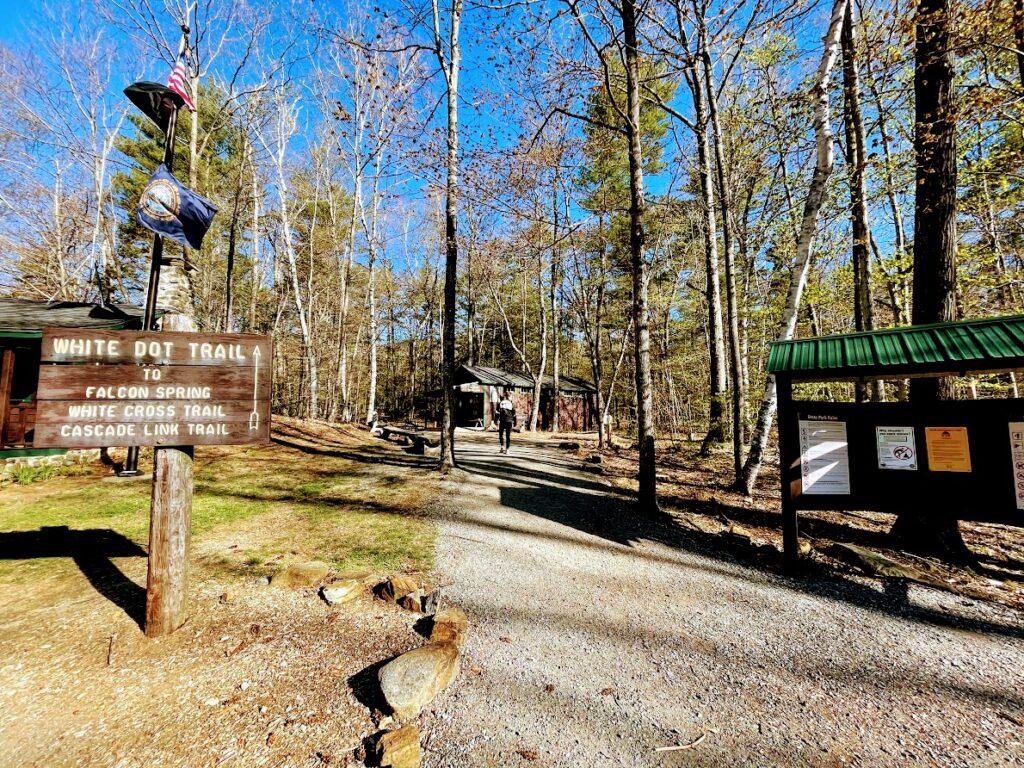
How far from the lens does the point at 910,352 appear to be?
3.93 m

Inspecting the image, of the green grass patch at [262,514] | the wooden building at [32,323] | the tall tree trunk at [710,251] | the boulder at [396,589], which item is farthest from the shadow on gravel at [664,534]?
the wooden building at [32,323]

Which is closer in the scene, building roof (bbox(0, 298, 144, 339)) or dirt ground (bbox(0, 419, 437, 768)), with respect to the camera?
dirt ground (bbox(0, 419, 437, 768))

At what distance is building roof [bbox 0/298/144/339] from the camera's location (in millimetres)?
6656

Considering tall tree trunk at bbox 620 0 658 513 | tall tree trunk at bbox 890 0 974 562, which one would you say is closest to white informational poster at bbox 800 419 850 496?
tall tree trunk at bbox 890 0 974 562

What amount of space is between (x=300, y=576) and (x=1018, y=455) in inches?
288

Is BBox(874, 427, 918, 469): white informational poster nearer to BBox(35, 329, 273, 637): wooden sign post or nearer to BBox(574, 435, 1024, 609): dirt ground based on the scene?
BBox(574, 435, 1024, 609): dirt ground

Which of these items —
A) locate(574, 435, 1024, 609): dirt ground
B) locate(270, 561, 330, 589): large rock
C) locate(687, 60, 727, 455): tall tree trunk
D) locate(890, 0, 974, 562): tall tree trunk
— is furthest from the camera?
locate(687, 60, 727, 455): tall tree trunk

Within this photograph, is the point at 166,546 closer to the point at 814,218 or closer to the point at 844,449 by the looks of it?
the point at 844,449

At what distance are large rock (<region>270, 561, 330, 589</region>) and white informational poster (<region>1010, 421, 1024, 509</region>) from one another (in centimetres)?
703

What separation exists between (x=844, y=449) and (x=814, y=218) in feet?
13.0

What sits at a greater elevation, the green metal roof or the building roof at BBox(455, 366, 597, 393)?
the building roof at BBox(455, 366, 597, 393)

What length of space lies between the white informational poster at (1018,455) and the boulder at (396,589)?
6.06 meters

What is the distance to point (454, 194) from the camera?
8562 millimetres

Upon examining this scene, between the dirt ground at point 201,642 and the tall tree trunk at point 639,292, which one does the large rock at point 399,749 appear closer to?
the dirt ground at point 201,642
